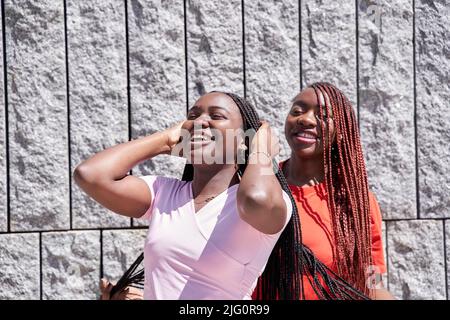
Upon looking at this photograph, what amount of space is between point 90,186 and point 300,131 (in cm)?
79

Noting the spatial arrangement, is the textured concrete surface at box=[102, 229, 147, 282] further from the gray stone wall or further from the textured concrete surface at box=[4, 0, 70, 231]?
the textured concrete surface at box=[4, 0, 70, 231]

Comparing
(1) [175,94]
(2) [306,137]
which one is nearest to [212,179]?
(2) [306,137]

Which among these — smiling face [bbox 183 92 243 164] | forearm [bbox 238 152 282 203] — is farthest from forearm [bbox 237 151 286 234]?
smiling face [bbox 183 92 243 164]

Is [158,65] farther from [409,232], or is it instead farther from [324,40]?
[409,232]

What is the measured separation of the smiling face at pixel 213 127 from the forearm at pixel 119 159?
12 centimetres

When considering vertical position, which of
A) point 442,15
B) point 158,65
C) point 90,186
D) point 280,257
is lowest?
point 280,257

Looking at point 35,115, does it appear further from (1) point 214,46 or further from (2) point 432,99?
(2) point 432,99

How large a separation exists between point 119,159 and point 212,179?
29cm

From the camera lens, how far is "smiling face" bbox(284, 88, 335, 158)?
2.53m

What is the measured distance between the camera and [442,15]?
3.42 m

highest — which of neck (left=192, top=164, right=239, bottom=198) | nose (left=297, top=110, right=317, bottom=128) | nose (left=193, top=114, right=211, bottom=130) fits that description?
nose (left=297, top=110, right=317, bottom=128)
